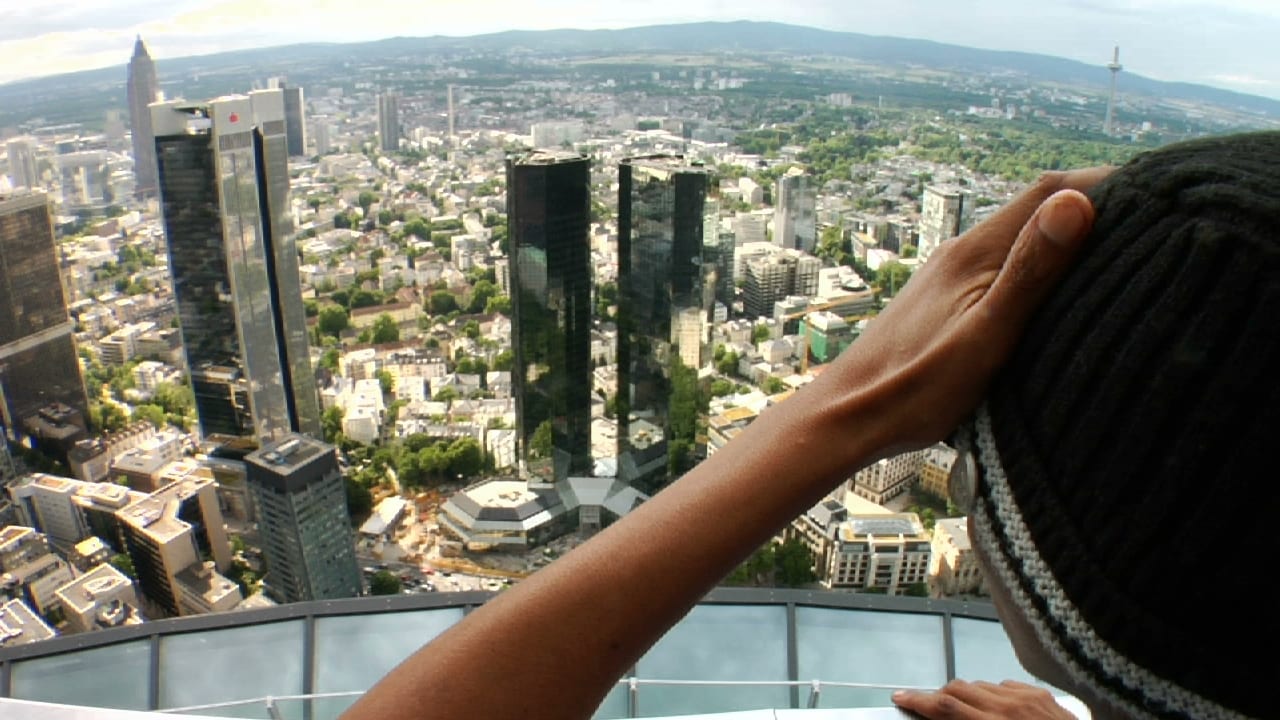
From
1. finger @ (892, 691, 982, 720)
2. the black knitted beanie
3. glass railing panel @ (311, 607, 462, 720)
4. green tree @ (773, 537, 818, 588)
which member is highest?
the black knitted beanie

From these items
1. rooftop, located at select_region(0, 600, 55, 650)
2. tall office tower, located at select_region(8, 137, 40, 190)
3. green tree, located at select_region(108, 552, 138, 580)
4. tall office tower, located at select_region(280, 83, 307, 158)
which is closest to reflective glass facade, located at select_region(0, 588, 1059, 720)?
rooftop, located at select_region(0, 600, 55, 650)

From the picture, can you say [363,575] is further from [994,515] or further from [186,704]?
[994,515]

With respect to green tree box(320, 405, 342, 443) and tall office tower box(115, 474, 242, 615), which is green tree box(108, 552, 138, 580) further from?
green tree box(320, 405, 342, 443)

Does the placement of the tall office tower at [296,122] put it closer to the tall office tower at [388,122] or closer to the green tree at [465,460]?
the tall office tower at [388,122]

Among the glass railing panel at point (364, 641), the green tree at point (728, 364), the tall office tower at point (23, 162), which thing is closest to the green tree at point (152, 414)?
the tall office tower at point (23, 162)

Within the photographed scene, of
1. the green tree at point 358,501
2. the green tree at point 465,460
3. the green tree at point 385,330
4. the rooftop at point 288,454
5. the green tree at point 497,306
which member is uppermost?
the green tree at point 497,306

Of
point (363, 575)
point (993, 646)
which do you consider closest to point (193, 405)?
point (363, 575)

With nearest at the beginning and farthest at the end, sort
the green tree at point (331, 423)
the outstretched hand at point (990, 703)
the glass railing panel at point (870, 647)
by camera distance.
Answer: the outstretched hand at point (990, 703) < the glass railing panel at point (870, 647) < the green tree at point (331, 423)
